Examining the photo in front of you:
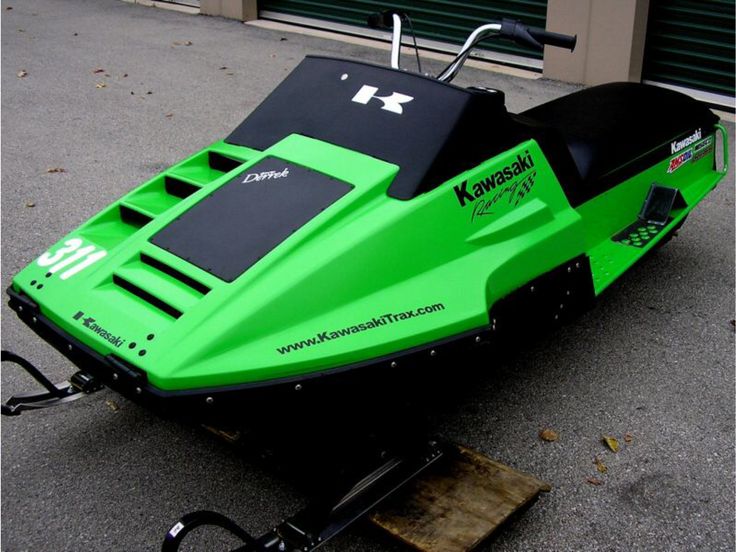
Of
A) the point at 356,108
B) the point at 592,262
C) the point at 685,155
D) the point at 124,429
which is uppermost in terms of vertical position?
the point at 356,108

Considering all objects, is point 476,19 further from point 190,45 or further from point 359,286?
point 359,286

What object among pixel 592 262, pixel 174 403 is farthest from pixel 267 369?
pixel 592 262

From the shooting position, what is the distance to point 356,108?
9.95 feet

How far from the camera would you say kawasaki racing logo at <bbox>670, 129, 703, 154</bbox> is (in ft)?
12.5

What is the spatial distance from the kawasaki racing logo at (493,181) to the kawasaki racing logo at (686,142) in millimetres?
1127

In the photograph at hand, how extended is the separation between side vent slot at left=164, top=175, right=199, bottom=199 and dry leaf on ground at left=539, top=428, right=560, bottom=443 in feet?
4.81

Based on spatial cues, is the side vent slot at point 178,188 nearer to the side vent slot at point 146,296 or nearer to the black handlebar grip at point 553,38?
the side vent slot at point 146,296

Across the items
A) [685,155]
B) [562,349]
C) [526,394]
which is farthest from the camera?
[685,155]

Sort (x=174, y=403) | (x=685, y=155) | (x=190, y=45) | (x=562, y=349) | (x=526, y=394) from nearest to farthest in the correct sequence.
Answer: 1. (x=174, y=403)
2. (x=526, y=394)
3. (x=562, y=349)
4. (x=685, y=155)
5. (x=190, y=45)

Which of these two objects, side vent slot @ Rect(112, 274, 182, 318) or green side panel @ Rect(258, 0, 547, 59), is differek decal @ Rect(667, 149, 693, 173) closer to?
side vent slot @ Rect(112, 274, 182, 318)

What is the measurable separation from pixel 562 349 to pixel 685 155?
3.64 ft

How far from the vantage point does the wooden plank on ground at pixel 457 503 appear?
2471 mm

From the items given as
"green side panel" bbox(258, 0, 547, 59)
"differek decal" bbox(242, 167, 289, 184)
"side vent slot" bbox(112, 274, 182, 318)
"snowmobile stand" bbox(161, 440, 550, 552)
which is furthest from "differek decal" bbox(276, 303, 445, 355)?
"green side panel" bbox(258, 0, 547, 59)

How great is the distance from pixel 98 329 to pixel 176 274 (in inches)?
11.1
